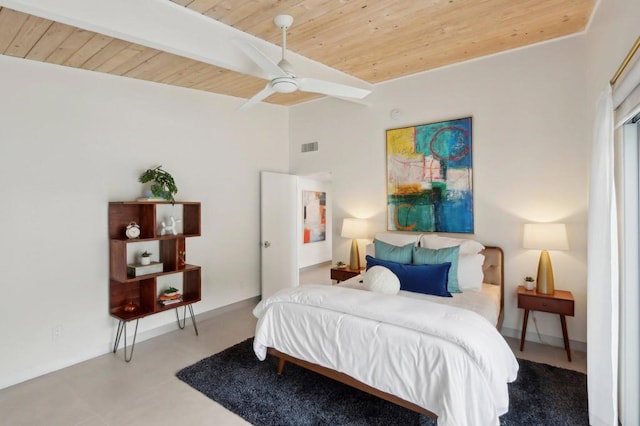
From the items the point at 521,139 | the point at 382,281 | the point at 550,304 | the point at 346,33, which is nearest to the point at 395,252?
the point at 382,281

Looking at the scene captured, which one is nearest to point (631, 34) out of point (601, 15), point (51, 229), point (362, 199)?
point (601, 15)

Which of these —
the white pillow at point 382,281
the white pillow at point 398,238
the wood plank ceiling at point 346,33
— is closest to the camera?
the wood plank ceiling at point 346,33

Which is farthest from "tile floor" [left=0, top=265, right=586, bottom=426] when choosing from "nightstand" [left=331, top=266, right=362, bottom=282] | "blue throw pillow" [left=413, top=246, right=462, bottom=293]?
"nightstand" [left=331, top=266, right=362, bottom=282]

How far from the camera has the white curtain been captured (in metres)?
2.04

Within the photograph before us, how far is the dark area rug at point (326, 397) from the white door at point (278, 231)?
6.81ft

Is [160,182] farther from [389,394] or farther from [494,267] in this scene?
[494,267]

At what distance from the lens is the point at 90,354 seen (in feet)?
11.2

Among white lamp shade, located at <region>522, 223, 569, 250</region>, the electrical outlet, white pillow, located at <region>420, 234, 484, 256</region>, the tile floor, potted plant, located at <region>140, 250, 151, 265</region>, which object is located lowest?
the tile floor

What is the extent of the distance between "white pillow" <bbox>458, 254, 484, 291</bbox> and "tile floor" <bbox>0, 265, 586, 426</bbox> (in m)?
0.80

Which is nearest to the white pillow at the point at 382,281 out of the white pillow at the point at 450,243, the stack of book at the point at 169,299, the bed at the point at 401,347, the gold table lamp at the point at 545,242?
the bed at the point at 401,347

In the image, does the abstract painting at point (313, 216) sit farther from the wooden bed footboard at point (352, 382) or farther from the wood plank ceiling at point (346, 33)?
the wooden bed footboard at point (352, 382)

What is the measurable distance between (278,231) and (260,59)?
3.16 metres

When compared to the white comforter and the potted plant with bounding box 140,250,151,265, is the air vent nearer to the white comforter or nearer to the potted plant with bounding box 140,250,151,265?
the potted plant with bounding box 140,250,151,265

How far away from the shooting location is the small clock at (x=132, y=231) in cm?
349
